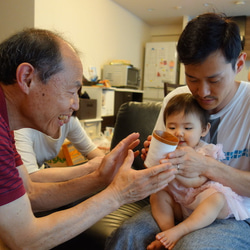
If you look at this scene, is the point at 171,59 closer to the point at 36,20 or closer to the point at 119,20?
the point at 119,20

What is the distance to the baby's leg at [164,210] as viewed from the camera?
1.17 meters

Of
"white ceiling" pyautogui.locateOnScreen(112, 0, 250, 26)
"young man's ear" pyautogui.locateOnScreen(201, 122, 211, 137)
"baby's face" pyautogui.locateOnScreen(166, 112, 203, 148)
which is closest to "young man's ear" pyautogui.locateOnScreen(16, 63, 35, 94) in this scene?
"baby's face" pyautogui.locateOnScreen(166, 112, 203, 148)

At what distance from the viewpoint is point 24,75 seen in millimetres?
951

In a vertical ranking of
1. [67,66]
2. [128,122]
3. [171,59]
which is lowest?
[128,122]

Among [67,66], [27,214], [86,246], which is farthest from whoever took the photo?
[86,246]

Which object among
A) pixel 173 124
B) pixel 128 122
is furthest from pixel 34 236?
pixel 128 122

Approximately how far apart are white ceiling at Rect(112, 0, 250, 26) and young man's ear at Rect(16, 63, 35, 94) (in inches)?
215

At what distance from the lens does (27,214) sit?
88 centimetres

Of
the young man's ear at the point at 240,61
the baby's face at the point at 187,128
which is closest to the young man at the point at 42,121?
the baby's face at the point at 187,128

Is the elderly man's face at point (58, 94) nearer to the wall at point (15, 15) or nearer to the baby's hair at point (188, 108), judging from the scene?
the baby's hair at point (188, 108)

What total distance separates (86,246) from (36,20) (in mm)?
3523

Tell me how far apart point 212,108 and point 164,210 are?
562 mm

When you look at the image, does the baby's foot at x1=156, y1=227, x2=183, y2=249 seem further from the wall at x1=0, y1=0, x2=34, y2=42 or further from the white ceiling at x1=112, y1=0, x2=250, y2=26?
the white ceiling at x1=112, y1=0, x2=250, y2=26

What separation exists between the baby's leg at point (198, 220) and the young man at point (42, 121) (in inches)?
8.7
